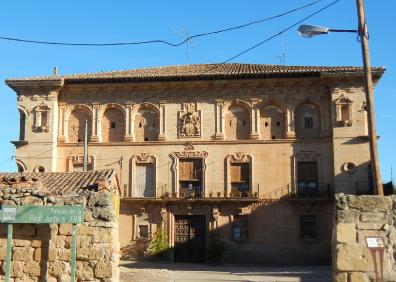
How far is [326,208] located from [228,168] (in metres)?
5.78

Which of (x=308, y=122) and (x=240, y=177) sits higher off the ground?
(x=308, y=122)

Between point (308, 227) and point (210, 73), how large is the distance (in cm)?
1018

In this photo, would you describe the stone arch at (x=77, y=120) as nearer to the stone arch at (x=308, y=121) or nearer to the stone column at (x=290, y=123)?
the stone column at (x=290, y=123)

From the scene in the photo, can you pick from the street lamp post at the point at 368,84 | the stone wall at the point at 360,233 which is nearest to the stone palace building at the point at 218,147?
the street lamp post at the point at 368,84

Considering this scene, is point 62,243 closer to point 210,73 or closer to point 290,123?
point 210,73

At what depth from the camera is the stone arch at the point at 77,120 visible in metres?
33.0

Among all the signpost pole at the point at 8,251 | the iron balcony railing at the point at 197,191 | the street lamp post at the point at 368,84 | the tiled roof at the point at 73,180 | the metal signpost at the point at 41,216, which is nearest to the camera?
the metal signpost at the point at 41,216

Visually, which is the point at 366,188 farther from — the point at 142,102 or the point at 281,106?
the point at 142,102

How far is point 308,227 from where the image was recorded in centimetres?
3034

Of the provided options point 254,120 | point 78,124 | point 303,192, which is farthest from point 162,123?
point 303,192

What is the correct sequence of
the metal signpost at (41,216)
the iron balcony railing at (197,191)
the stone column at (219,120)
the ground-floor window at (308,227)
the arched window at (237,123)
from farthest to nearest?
1. the arched window at (237,123)
2. the stone column at (219,120)
3. the iron balcony railing at (197,191)
4. the ground-floor window at (308,227)
5. the metal signpost at (41,216)

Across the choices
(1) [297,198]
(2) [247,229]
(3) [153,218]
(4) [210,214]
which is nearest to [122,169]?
(3) [153,218]

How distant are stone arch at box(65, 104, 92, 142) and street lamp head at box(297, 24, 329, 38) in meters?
22.0

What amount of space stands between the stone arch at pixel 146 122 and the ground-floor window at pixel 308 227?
378 inches
